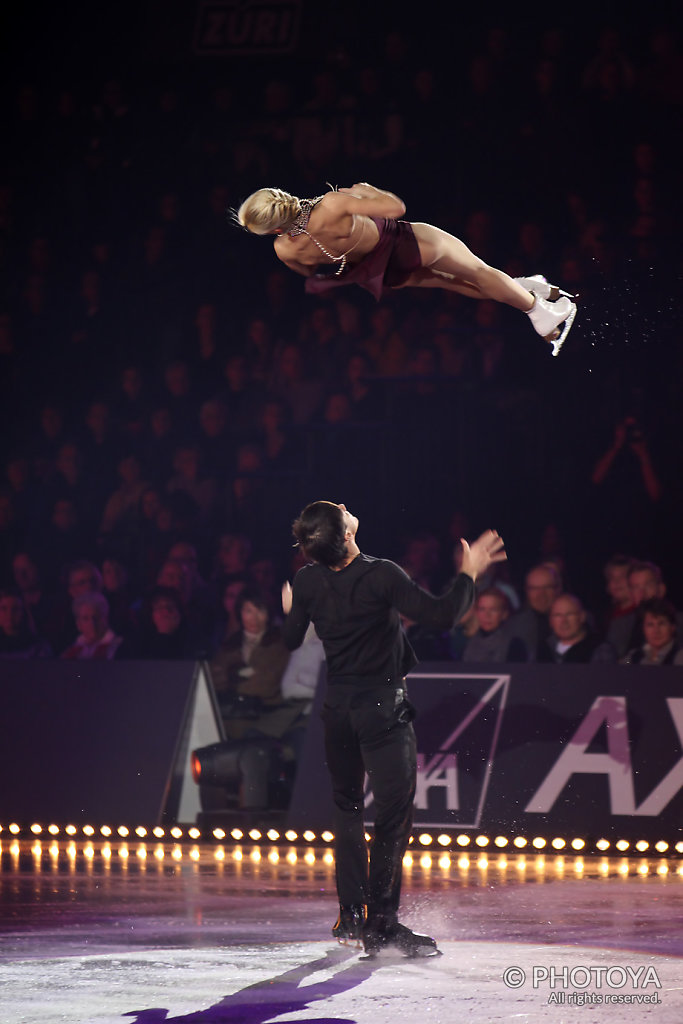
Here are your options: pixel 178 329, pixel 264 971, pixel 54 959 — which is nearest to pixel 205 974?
pixel 264 971

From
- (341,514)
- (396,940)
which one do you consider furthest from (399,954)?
(341,514)

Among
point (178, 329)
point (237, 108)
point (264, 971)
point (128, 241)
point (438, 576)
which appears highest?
point (237, 108)

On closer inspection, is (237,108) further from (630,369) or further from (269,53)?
(630,369)

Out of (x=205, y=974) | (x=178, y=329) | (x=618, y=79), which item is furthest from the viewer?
(x=178, y=329)

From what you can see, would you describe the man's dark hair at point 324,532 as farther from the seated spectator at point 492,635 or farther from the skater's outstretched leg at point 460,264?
the seated spectator at point 492,635

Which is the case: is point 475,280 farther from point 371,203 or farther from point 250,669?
point 250,669

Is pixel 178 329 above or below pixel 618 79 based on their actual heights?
below

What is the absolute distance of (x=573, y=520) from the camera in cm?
1031

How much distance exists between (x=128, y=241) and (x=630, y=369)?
17.5ft

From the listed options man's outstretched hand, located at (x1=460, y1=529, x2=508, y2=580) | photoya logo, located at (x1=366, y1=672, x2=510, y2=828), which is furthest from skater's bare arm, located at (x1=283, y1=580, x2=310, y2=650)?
photoya logo, located at (x1=366, y1=672, x2=510, y2=828)

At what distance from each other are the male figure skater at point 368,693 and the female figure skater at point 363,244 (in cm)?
97

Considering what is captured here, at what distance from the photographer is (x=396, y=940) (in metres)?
5.67

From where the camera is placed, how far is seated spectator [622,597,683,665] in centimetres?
836

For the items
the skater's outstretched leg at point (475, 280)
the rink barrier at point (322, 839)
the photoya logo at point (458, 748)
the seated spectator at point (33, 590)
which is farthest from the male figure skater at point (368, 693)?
the seated spectator at point (33, 590)
